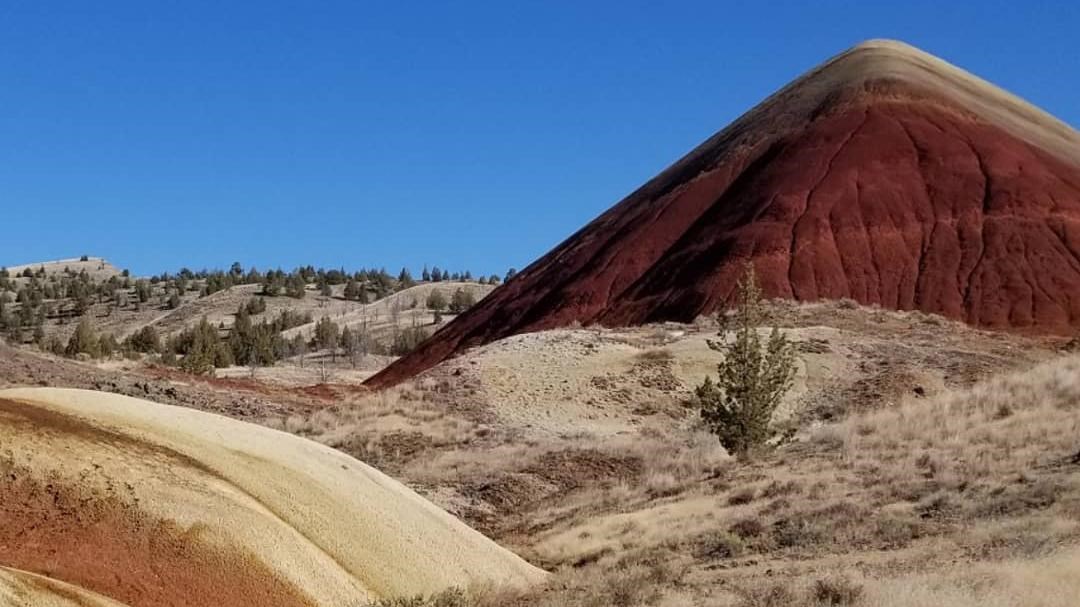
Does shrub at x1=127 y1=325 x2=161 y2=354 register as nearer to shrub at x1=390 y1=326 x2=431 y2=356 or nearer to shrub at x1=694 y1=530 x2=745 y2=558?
shrub at x1=390 y1=326 x2=431 y2=356

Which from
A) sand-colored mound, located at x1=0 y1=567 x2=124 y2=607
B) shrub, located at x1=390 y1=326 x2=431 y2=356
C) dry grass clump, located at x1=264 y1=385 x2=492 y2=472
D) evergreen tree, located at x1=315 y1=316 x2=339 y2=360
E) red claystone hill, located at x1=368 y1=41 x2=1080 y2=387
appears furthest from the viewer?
shrub, located at x1=390 y1=326 x2=431 y2=356

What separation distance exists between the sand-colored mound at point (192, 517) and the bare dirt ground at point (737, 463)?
50.4 inches

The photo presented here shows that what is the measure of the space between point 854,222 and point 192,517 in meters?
50.2

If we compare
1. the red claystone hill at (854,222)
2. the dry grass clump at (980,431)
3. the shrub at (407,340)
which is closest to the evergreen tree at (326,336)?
the shrub at (407,340)

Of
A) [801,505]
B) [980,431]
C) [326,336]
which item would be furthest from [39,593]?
[326,336]

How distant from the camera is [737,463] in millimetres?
20500

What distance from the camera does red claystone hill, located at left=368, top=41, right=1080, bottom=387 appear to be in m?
50.2

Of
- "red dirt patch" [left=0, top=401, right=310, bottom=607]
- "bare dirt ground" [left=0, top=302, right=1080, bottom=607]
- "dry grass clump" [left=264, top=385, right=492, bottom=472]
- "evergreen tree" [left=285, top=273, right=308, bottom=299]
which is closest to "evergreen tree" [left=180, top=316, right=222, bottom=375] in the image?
"bare dirt ground" [left=0, top=302, right=1080, bottom=607]

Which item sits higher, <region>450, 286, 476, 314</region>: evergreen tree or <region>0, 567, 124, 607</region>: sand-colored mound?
<region>450, 286, 476, 314</region>: evergreen tree

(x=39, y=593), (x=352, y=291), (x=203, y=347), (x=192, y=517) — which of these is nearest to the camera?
(x=39, y=593)

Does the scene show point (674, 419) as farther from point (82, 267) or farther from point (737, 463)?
point (82, 267)

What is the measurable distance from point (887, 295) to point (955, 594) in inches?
1713

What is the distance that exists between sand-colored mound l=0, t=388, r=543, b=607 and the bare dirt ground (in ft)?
4.20

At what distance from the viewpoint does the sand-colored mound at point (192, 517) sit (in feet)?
27.1
